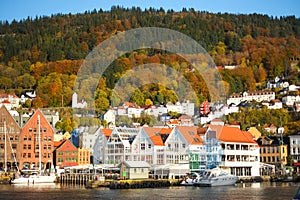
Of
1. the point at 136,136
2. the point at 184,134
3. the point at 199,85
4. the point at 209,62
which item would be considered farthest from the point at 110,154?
the point at 209,62

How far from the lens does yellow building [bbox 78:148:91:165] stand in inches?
3625

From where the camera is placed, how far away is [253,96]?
181 metres

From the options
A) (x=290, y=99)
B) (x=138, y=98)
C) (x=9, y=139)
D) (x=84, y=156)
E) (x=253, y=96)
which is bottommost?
(x=84, y=156)

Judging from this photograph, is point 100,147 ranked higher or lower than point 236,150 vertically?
higher

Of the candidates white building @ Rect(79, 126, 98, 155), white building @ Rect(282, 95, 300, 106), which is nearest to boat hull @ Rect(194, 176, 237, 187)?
white building @ Rect(79, 126, 98, 155)

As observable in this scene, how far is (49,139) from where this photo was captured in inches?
3622

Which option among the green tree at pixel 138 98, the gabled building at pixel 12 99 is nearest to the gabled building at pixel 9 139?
the gabled building at pixel 12 99

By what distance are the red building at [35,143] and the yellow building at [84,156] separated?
4.29 meters

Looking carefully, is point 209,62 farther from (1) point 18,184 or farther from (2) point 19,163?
(1) point 18,184

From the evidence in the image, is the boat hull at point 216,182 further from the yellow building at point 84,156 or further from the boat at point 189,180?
the yellow building at point 84,156

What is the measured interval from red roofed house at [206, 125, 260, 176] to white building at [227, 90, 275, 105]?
9304cm

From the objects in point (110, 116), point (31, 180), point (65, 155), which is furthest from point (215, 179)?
point (110, 116)

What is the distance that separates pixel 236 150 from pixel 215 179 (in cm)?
1321

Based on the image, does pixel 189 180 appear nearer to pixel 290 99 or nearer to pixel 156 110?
pixel 156 110
